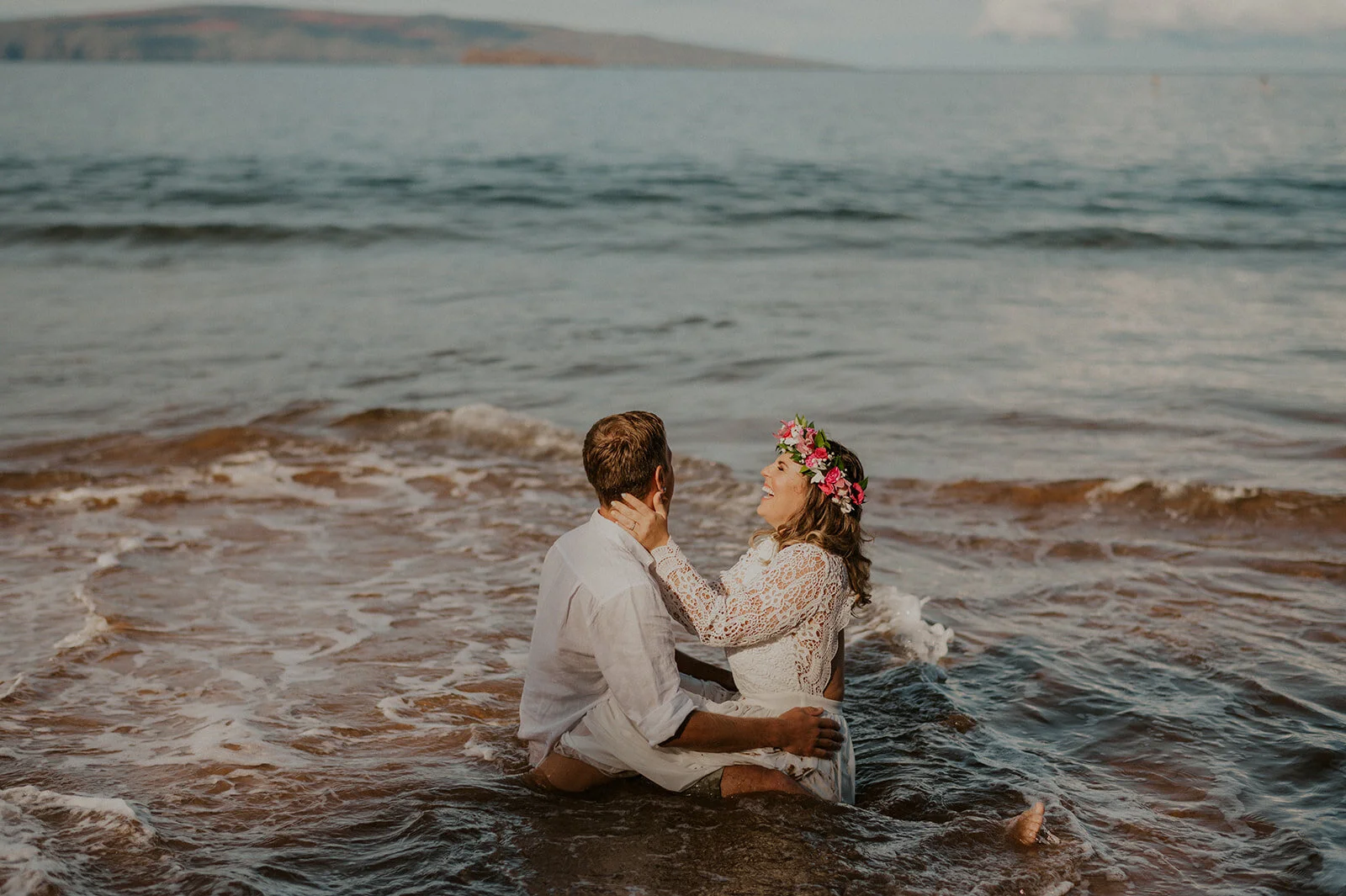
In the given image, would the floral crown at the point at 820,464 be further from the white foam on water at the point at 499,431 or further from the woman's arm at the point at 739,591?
the white foam on water at the point at 499,431

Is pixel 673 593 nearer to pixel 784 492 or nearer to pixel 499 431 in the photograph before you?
pixel 784 492

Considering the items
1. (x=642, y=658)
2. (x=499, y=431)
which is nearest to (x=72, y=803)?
(x=642, y=658)

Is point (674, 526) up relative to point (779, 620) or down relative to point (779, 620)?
down

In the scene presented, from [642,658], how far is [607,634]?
0.15m

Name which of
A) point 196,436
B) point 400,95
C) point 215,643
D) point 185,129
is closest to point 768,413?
point 196,436

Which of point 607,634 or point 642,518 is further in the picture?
point 642,518

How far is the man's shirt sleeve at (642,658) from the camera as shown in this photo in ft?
13.3

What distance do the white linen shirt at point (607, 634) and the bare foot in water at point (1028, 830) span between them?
1387 millimetres

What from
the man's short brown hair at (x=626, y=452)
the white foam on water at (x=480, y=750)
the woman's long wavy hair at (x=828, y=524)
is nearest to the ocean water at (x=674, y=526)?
the white foam on water at (x=480, y=750)

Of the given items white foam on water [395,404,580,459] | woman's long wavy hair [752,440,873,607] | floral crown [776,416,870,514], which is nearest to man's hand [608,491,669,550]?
woman's long wavy hair [752,440,873,607]

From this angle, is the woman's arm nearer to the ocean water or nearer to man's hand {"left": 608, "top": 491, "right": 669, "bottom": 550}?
man's hand {"left": 608, "top": 491, "right": 669, "bottom": 550}

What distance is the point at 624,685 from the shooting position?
414cm

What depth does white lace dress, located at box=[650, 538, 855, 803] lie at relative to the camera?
4297 millimetres

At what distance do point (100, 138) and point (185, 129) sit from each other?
6396mm
